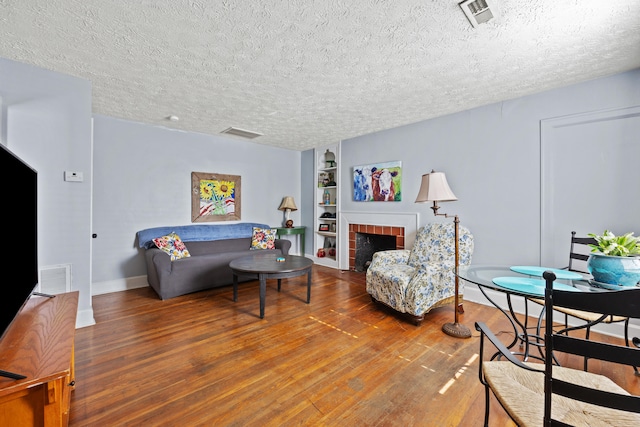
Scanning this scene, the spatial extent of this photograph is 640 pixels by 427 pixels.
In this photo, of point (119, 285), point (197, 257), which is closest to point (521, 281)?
point (197, 257)

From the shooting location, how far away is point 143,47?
2.05 metres

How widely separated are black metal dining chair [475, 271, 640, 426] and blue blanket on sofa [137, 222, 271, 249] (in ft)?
13.2

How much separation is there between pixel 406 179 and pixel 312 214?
221 cm

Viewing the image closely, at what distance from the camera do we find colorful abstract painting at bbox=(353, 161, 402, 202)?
4.13m

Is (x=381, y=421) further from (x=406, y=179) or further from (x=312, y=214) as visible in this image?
(x=312, y=214)

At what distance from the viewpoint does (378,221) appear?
14.3 ft

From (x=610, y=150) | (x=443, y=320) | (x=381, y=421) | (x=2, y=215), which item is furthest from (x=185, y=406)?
(x=610, y=150)

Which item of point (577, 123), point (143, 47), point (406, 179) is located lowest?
point (406, 179)

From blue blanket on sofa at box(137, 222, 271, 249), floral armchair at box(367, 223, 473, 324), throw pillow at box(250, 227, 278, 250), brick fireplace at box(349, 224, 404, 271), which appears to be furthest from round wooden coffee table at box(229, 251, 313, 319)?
brick fireplace at box(349, 224, 404, 271)

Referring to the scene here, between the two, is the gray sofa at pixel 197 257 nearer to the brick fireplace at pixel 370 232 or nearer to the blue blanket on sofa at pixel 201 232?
the blue blanket on sofa at pixel 201 232

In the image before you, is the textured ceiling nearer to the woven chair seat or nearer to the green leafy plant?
the green leafy plant

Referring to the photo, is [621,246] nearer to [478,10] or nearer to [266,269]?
[478,10]

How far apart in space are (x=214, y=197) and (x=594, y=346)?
4667mm

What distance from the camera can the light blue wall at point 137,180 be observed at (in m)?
3.62
